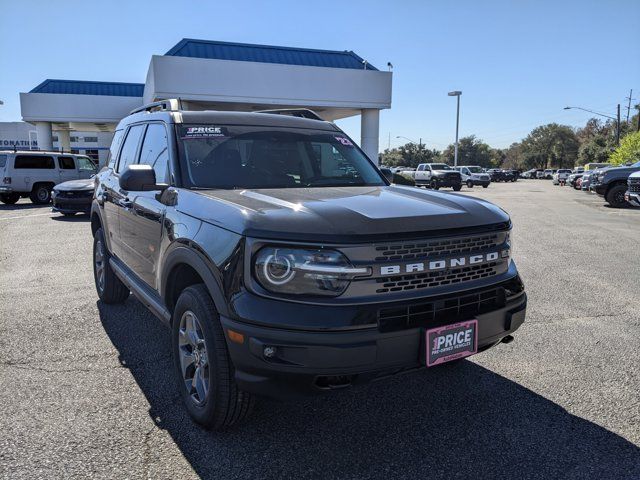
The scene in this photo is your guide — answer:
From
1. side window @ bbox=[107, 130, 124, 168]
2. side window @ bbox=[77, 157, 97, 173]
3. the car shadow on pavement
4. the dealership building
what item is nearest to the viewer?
the car shadow on pavement

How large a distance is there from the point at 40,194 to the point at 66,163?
154cm

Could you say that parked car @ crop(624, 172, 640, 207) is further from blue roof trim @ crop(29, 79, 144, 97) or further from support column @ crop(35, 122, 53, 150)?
support column @ crop(35, 122, 53, 150)

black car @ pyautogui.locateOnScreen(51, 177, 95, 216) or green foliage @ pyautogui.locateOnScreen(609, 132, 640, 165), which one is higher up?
green foliage @ pyautogui.locateOnScreen(609, 132, 640, 165)

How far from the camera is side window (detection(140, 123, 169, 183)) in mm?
3787

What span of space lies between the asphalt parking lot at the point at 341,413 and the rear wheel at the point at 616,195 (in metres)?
16.0

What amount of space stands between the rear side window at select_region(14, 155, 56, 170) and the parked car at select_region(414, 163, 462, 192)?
23.0 metres

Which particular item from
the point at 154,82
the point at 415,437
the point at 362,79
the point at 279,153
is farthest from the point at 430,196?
the point at 362,79

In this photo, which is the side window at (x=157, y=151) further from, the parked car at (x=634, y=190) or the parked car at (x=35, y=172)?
the parked car at (x=35, y=172)

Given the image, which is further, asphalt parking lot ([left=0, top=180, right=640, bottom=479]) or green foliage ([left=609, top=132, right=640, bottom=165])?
green foliage ([left=609, top=132, right=640, bottom=165])

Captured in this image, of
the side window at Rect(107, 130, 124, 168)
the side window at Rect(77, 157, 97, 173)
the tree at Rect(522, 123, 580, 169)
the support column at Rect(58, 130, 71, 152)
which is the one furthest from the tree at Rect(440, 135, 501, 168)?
the side window at Rect(107, 130, 124, 168)

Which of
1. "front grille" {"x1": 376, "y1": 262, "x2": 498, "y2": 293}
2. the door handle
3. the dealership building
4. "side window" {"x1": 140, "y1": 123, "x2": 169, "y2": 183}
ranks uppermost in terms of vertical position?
the dealership building

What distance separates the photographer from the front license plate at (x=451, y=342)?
2592mm

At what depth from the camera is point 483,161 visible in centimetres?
11175

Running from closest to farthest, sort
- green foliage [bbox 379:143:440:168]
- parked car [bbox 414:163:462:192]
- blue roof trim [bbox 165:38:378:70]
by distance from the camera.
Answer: blue roof trim [bbox 165:38:378:70] < parked car [bbox 414:163:462:192] < green foliage [bbox 379:143:440:168]
